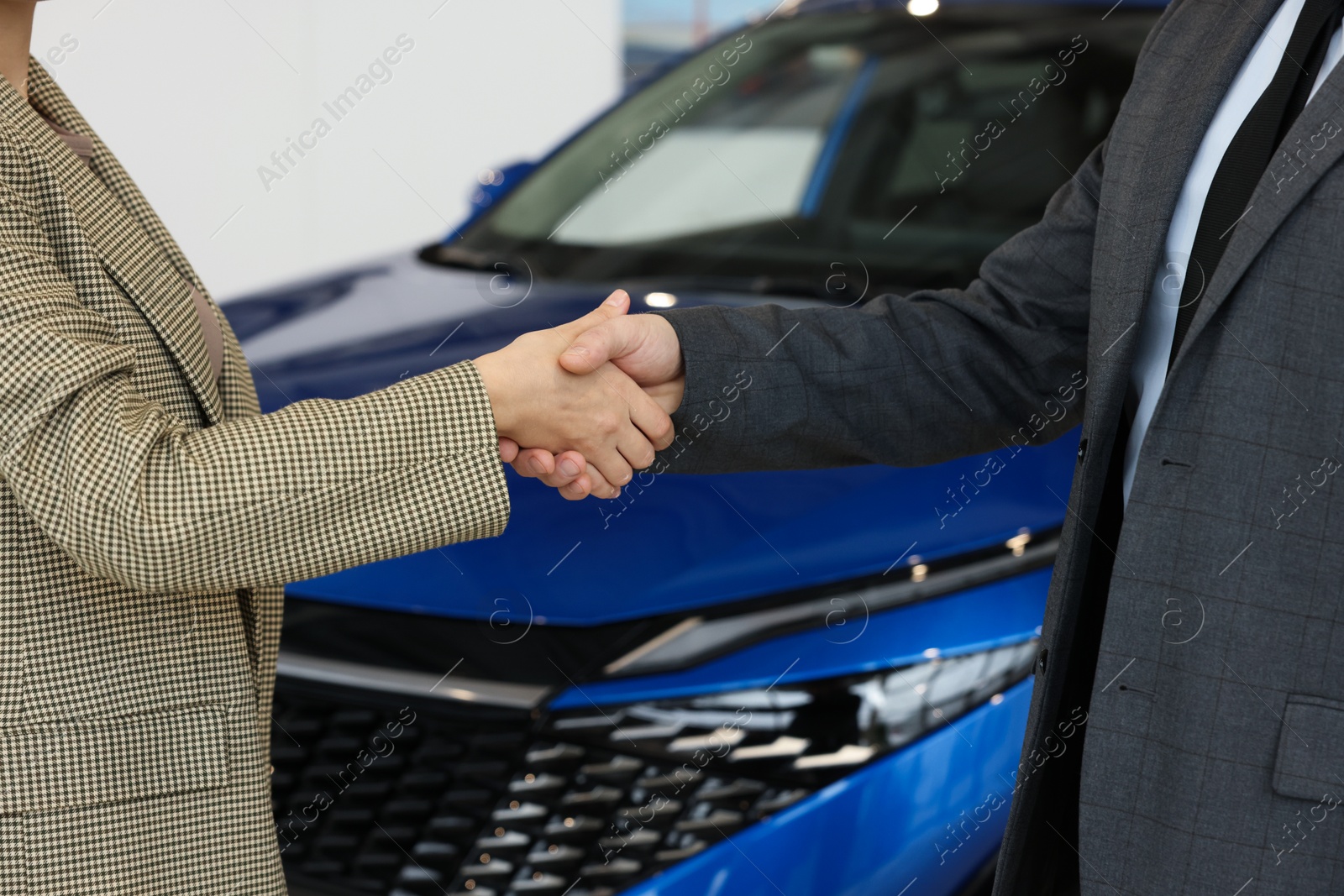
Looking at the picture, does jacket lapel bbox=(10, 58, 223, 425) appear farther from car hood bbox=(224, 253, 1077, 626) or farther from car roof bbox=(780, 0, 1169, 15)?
car roof bbox=(780, 0, 1169, 15)

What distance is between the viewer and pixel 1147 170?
1.07 metres

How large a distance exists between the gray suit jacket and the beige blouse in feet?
2.56

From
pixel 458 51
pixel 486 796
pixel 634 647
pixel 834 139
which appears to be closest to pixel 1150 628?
pixel 634 647

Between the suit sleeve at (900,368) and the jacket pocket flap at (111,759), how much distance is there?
56 cm

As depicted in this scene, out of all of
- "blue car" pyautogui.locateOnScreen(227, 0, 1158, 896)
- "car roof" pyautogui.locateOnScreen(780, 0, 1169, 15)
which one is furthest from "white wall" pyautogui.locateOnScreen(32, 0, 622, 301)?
"blue car" pyautogui.locateOnScreen(227, 0, 1158, 896)

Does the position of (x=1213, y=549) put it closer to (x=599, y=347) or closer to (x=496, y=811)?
(x=599, y=347)

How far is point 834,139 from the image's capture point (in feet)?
8.05

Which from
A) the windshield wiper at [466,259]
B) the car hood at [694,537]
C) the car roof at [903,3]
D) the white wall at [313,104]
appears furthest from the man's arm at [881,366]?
the white wall at [313,104]

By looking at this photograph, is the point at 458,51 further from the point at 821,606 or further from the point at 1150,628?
the point at 1150,628

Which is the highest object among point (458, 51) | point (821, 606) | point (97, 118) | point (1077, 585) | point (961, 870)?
point (458, 51)

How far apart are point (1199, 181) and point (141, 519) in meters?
0.91

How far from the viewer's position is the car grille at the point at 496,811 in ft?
4.21

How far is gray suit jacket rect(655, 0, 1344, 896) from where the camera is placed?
3.03 ft

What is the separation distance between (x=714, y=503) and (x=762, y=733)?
0.97 ft
